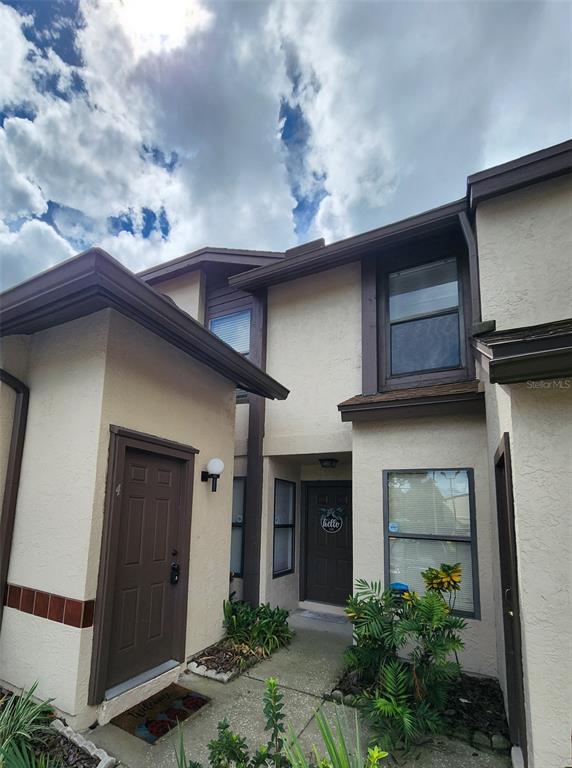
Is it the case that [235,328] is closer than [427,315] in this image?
No

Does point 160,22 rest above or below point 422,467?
above

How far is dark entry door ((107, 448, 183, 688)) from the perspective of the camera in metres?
3.83

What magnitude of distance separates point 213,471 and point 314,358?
2.55 metres

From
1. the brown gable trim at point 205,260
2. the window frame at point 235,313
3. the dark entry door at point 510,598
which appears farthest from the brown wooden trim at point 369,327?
the dark entry door at point 510,598

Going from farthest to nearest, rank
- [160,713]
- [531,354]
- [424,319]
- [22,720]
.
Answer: [424,319] → [160,713] → [22,720] → [531,354]

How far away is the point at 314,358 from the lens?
6.59 metres

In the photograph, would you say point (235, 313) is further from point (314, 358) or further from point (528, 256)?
point (528, 256)

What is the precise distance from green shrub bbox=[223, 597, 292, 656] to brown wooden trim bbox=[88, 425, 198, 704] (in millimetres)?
885

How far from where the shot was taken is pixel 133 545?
13.2 feet

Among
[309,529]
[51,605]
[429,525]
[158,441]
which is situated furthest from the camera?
[309,529]

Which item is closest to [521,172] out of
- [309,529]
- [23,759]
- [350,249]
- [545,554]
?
[350,249]

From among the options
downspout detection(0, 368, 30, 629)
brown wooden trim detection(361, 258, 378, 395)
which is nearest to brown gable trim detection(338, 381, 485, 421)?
brown wooden trim detection(361, 258, 378, 395)

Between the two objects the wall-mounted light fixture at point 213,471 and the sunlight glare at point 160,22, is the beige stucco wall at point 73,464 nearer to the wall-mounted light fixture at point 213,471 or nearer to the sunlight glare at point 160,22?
the wall-mounted light fixture at point 213,471

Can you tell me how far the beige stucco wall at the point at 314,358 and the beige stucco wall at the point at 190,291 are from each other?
1687 mm
